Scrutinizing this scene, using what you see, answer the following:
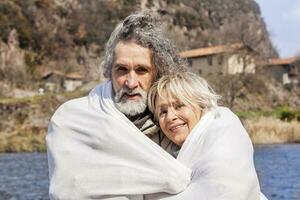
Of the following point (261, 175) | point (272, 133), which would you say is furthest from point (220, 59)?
point (261, 175)

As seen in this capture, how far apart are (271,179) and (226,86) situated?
37.0 m

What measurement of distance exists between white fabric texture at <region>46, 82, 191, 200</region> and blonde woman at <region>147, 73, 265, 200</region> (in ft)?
0.23

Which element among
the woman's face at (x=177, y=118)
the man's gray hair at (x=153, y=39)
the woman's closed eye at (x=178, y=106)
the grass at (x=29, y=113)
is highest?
the man's gray hair at (x=153, y=39)

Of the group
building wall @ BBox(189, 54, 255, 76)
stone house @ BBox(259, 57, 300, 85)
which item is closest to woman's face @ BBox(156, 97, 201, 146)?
building wall @ BBox(189, 54, 255, 76)

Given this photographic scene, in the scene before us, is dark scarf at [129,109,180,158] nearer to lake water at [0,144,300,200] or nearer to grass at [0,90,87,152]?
lake water at [0,144,300,200]

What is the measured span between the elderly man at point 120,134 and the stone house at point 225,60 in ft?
170

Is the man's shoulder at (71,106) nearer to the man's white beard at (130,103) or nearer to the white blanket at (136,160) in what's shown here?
the white blanket at (136,160)

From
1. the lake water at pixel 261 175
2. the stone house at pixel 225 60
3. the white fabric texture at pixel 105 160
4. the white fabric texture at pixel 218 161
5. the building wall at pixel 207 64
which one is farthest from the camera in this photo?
the building wall at pixel 207 64

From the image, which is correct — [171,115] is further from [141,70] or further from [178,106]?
[141,70]

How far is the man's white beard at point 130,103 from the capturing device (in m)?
2.86

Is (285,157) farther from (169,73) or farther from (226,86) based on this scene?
(226,86)

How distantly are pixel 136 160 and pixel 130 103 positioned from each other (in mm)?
260

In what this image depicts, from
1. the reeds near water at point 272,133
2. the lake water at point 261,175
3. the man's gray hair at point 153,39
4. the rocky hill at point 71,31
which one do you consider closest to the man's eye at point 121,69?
the man's gray hair at point 153,39

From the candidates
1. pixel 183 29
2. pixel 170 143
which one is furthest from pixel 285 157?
pixel 183 29
